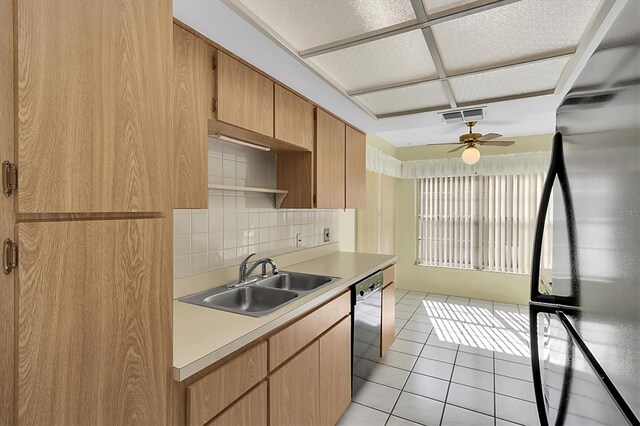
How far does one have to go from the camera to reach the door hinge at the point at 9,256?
0.63 metres

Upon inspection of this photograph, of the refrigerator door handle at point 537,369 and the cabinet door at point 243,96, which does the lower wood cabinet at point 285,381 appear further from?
the cabinet door at point 243,96

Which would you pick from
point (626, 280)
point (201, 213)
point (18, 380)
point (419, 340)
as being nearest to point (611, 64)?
point (626, 280)

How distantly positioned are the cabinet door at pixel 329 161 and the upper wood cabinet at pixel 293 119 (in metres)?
0.12

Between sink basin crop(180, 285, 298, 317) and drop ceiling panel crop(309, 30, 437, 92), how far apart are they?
1311 millimetres

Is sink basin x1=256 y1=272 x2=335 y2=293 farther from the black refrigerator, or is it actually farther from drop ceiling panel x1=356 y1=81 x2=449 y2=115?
the black refrigerator

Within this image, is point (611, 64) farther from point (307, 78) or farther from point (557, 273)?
point (307, 78)

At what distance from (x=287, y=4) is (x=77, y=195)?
1.05 meters

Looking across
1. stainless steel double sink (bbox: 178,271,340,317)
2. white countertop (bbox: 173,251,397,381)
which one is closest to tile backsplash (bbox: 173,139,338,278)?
stainless steel double sink (bbox: 178,271,340,317)

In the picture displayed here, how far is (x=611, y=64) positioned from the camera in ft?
1.83

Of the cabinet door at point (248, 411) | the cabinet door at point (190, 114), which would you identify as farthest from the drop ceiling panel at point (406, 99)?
the cabinet door at point (248, 411)

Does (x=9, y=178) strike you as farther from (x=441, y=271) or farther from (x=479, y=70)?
(x=441, y=271)

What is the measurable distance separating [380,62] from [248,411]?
181 centimetres

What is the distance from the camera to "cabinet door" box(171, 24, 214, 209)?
137 cm

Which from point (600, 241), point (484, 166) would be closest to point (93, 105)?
point (600, 241)
